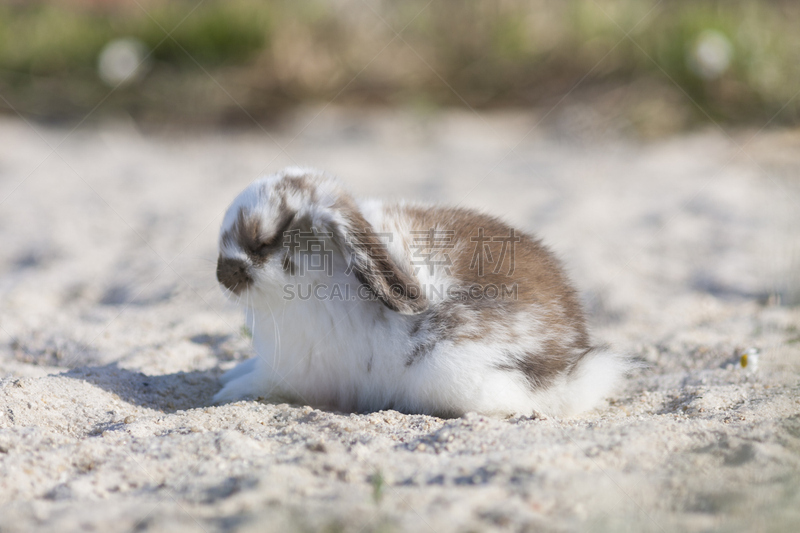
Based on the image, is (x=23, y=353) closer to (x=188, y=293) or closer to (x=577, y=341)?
(x=188, y=293)

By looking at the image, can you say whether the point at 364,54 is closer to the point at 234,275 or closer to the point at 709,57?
the point at 709,57

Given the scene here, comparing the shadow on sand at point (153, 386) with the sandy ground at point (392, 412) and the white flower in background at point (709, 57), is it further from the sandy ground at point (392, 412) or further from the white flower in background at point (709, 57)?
the white flower in background at point (709, 57)

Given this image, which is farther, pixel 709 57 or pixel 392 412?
pixel 709 57

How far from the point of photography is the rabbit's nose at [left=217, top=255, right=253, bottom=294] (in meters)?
3.21

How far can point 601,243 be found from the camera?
19.6ft

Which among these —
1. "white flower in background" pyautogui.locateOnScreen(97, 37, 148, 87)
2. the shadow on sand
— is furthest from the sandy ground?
"white flower in background" pyautogui.locateOnScreen(97, 37, 148, 87)

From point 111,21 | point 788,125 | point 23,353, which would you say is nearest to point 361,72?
point 111,21

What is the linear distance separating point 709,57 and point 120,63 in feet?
25.9

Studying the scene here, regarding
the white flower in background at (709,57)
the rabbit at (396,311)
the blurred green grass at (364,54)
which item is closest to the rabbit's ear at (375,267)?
the rabbit at (396,311)

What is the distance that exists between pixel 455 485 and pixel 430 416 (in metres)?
0.83

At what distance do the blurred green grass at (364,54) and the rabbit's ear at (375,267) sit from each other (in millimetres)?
6861

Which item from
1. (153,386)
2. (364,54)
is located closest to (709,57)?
(364,54)

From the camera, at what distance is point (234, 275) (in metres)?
3.23

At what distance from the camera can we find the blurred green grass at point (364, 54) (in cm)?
947
